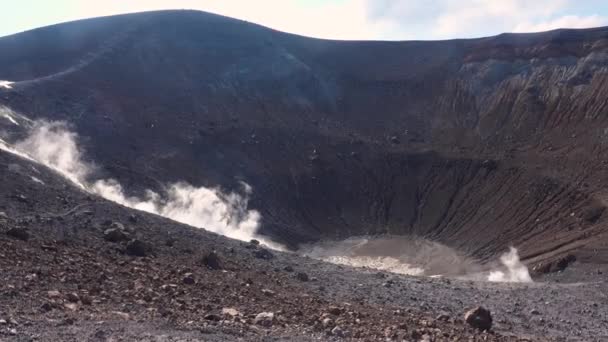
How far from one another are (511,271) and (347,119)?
27.6m

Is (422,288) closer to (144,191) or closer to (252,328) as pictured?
(252,328)

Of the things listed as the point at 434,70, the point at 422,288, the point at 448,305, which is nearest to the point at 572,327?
the point at 448,305

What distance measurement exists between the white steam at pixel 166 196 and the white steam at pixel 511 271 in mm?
14002

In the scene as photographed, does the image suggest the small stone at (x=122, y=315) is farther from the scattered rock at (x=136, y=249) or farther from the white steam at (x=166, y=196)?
the white steam at (x=166, y=196)

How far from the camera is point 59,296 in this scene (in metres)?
11.4

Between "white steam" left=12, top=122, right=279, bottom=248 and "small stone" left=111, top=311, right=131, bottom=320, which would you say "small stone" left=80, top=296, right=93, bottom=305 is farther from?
"white steam" left=12, top=122, right=279, bottom=248

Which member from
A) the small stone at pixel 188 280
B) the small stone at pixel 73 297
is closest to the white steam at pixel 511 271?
the small stone at pixel 188 280

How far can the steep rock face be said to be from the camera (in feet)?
141


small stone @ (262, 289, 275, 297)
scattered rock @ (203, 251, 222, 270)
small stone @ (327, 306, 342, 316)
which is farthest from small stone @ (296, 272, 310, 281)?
small stone @ (327, 306, 342, 316)

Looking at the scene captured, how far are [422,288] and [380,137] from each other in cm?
3557

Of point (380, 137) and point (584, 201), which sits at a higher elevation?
point (380, 137)

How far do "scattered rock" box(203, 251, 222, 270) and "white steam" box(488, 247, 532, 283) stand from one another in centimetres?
1970

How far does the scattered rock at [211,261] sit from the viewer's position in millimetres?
17688

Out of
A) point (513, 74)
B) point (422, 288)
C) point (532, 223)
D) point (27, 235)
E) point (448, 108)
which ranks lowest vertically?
point (27, 235)
